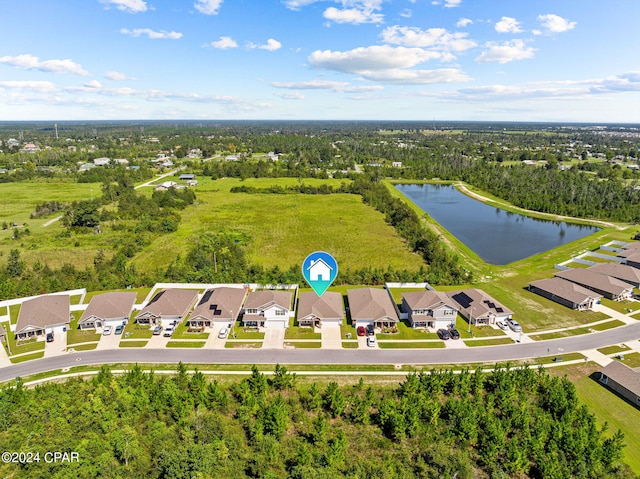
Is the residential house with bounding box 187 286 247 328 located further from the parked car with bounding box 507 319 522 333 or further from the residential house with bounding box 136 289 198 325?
the parked car with bounding box 507 319 522 333

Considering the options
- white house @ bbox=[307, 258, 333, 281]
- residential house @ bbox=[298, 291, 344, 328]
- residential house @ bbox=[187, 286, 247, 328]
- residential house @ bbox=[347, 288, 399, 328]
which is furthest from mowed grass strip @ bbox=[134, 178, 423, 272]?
white house @ bbox=[307, 258, 333, 281]

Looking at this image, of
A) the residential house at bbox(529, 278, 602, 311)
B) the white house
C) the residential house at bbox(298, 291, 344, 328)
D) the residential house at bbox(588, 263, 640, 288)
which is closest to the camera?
the white house

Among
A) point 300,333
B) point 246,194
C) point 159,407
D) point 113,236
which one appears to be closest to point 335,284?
point 300,333

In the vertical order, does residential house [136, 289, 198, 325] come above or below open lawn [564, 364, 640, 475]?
above

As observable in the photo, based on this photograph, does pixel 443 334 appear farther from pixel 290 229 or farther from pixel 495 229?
pixel 495 229

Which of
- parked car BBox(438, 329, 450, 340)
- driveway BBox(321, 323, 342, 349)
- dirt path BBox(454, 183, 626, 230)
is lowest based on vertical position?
driveway BBox(321, 323, 342, 349)

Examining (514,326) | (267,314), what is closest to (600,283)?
(514,326)
